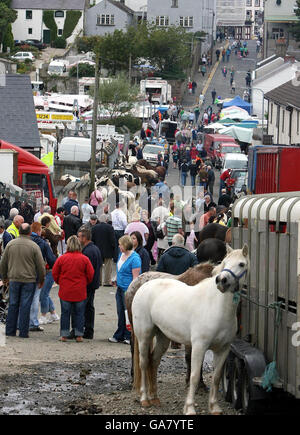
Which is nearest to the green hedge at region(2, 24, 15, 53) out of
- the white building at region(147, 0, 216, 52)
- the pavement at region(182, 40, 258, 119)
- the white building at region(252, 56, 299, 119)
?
the white building at region(147, 0, 216, 52)

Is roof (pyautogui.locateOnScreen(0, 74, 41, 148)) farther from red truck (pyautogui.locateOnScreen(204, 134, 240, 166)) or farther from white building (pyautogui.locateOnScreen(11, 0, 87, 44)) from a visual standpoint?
white building (pyautogui.locateOnScreen(11, 0, 87, 44))

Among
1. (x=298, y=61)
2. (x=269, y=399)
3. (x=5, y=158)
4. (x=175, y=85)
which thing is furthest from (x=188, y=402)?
(x=175, y=85)

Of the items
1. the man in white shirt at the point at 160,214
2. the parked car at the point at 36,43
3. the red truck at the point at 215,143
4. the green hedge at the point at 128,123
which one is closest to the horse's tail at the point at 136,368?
the man in white shirt at the point at 160,214

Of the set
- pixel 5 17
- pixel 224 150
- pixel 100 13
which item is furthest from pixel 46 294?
pixel 100 13

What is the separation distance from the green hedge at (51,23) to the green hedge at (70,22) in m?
1.25

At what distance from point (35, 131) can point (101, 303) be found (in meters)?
21.0

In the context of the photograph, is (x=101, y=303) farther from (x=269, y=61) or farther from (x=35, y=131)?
(x=269, y=61)

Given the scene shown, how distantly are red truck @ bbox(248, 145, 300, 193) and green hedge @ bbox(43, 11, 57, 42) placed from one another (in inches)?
4755

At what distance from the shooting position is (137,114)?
3260 inches

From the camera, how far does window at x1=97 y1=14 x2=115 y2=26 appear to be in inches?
5768

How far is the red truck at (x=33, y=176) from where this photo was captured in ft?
110

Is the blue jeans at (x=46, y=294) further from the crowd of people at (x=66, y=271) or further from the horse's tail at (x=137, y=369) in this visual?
the horse's tail at (x=137, y=369)

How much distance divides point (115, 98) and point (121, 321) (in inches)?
2390

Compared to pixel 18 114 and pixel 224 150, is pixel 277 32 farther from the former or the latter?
pixel 18 114
